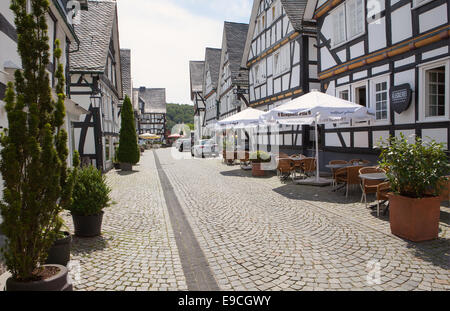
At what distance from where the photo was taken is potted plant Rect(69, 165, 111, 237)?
5.16 metres

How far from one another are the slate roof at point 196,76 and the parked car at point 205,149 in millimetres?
21271

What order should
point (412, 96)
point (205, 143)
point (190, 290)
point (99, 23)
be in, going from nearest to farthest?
point (190, 290)
point (412, 96)
point (99, 23)
point (205, 143)

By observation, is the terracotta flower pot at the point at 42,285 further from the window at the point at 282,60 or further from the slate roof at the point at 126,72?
the slate roof at the point at 126,72

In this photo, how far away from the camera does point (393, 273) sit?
12.3ft

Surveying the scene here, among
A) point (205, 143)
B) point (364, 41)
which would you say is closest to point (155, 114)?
point (205, 143)

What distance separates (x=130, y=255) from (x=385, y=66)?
29.8 feet

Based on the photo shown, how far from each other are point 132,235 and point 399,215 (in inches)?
168

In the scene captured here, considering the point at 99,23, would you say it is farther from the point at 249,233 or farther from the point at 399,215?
the point at 399,215

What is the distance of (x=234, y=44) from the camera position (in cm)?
2778

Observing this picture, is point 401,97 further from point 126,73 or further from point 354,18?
point 126,73

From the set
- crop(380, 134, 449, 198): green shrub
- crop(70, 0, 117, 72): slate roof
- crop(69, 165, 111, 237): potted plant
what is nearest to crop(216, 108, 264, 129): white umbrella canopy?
crop(70, 0, 117, 72): slate roof

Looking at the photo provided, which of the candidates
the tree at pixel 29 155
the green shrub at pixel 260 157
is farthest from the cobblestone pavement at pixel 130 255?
the green shrub at pixel 260 157

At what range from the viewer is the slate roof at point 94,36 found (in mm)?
13617

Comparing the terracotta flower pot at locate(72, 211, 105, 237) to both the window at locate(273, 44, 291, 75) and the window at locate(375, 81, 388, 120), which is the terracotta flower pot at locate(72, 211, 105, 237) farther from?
the window at locate(273, 44, 291, 75)
